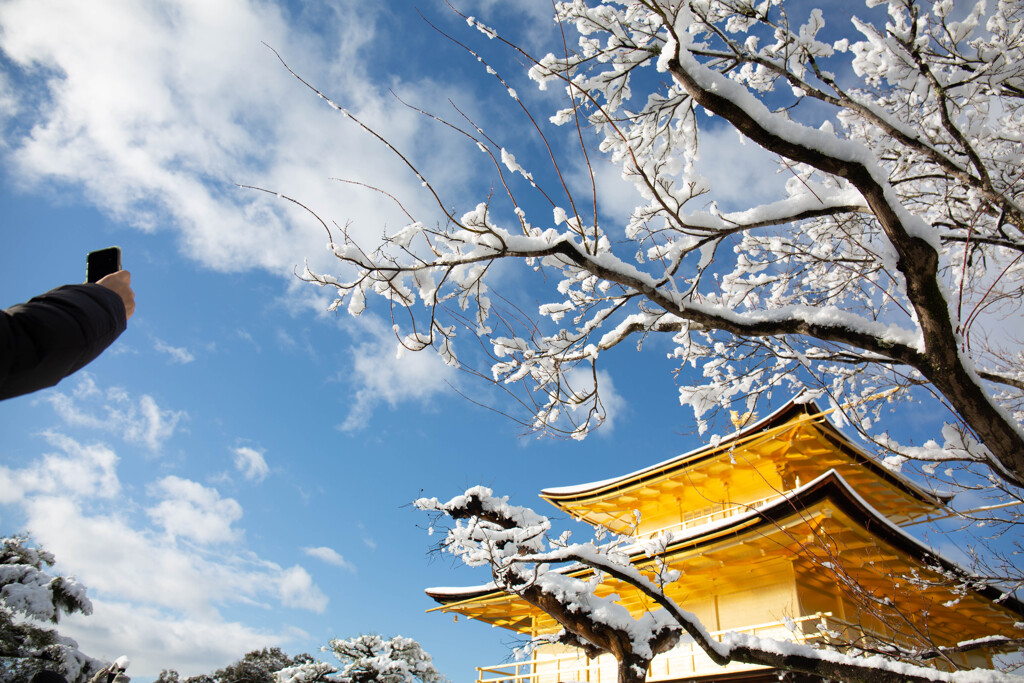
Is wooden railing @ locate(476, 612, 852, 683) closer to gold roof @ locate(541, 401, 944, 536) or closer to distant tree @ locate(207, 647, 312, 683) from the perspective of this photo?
gold roof @ locate(541, 401, 944, 536)

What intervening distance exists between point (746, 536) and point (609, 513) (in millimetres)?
5144

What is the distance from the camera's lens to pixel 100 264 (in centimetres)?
123

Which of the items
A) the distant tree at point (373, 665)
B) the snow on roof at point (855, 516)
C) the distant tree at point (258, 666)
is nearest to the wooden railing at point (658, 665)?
the snow on roof at point (855, 516)

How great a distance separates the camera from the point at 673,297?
2854mm

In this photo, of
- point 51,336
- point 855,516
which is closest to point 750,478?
point 855,516

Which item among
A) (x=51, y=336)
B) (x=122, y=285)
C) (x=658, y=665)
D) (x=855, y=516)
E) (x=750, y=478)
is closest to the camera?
(x=51, y=336)

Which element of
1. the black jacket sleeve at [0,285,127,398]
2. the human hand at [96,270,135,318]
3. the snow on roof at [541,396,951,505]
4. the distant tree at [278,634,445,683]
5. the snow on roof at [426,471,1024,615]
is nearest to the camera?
the black jacket sleeve at [0,285,127,398]

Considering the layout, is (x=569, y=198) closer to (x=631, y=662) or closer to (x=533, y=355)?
(x=533, y=355)

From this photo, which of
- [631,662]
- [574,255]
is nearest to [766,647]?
[631,662]

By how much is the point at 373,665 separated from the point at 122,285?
18223 millimetres

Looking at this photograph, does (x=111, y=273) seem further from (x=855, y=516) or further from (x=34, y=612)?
(x=34, y=612)

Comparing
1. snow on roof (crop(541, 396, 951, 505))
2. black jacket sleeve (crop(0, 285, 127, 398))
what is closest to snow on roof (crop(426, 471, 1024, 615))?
snow on roof (crop(541, 396, 951, 505))

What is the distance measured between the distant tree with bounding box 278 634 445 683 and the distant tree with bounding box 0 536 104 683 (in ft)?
27.2

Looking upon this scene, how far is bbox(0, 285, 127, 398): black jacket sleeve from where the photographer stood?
84 centimetres
